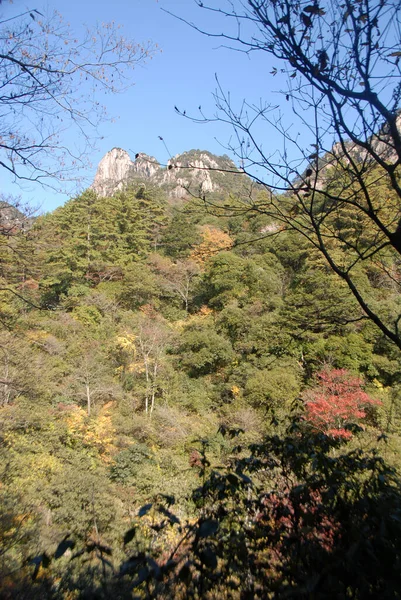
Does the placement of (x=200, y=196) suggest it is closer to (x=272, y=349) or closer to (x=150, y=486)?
(x=150, y=486)

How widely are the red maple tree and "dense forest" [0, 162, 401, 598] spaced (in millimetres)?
52

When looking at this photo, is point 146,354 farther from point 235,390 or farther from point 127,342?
point 235,390

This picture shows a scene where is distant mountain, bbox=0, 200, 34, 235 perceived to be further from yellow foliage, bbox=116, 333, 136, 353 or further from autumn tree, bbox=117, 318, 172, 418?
yellow foliage, bbox=116, 333, 136, 353

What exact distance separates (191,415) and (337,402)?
4431 mm

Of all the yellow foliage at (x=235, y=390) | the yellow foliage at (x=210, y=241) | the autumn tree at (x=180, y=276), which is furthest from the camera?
the yellow foliage at (x=210, y=241)

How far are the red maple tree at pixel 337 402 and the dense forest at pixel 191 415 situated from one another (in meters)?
0.05

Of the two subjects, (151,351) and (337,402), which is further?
(151,351)

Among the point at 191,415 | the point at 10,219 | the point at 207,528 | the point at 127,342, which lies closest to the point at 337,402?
the point at 191,415

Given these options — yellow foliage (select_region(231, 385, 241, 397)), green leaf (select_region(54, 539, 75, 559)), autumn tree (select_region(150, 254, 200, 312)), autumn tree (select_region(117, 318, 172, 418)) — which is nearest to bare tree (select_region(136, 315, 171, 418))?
autumn tree (select_region(117, 318, 172, 418))

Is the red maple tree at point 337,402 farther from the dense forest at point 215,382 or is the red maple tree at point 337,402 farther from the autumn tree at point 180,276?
the autumn tree at point 180,276

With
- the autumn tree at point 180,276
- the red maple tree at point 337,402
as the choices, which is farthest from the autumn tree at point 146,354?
the red maple tree at point 337,402

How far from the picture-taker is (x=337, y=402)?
8.16 m

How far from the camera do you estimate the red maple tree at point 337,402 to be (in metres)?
7.77

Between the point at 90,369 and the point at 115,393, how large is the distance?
1171 millimetres
